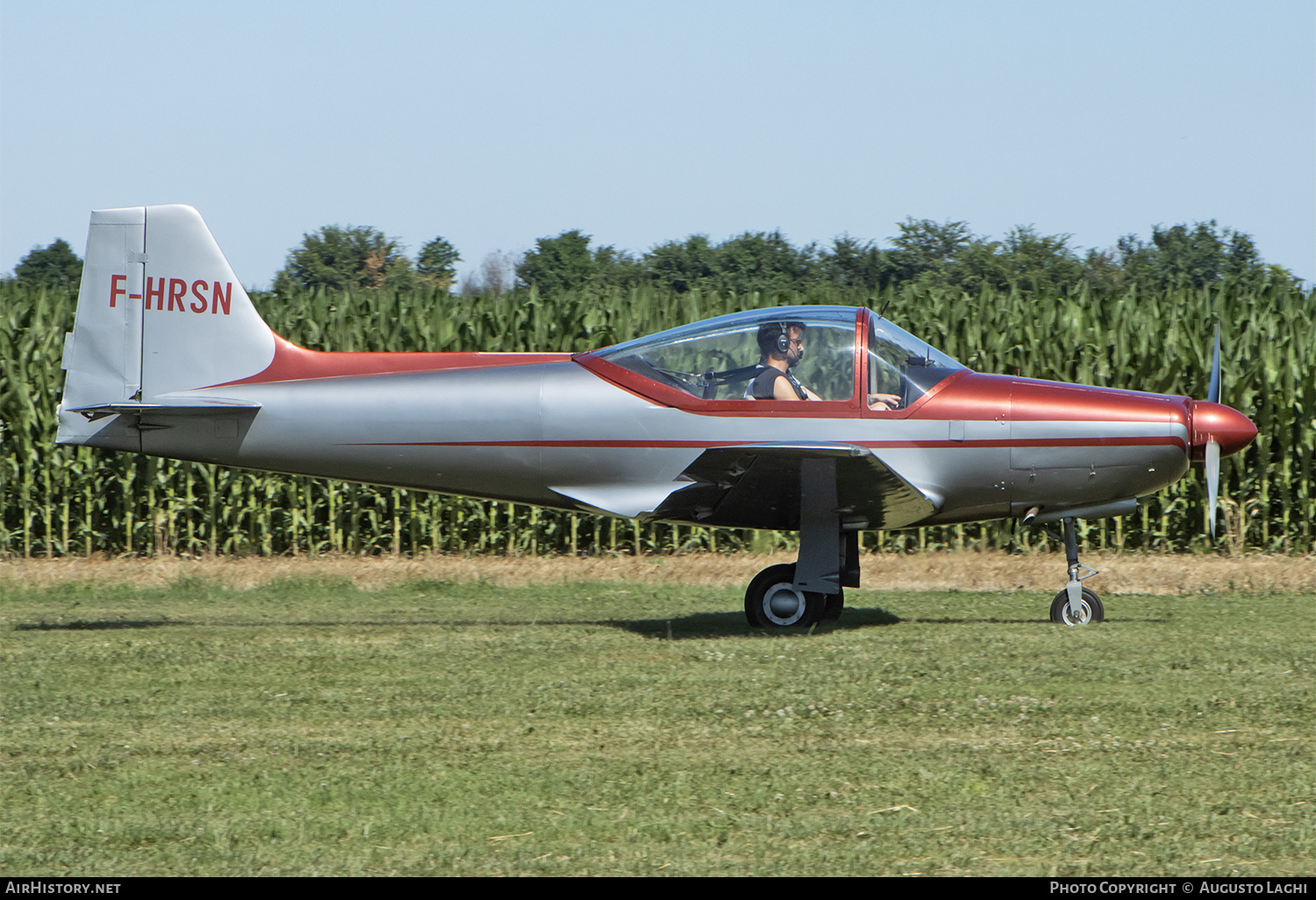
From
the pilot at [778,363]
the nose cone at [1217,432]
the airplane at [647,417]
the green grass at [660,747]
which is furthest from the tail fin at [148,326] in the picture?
the nose cone at [1217,432]

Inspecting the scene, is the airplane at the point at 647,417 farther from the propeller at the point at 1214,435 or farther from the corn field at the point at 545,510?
the corn field at the point at 545,510

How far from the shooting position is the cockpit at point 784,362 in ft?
25.9

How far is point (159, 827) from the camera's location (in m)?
4.13

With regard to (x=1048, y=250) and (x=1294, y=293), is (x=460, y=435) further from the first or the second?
(x=1048, y=250)

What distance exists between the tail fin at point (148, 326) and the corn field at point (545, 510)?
4.12 m

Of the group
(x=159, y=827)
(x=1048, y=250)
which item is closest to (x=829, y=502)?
(x=159, y=827)

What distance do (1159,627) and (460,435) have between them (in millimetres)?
4770

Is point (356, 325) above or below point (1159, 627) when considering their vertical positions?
above

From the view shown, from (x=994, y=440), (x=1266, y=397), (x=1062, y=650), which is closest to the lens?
A: (x=1062, y=650)

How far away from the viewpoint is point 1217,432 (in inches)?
315

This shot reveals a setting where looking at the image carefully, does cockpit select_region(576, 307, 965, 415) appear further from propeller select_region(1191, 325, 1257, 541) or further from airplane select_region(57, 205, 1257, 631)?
propeller select_region(1191, 325, 1257, 541)

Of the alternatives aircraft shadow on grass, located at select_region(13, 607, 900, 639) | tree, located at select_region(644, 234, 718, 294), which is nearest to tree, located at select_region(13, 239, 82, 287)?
tree, located at select_region(644, 234, 718, 294)

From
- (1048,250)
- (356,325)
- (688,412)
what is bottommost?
(688,412)

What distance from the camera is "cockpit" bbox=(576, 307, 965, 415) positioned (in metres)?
7.89
